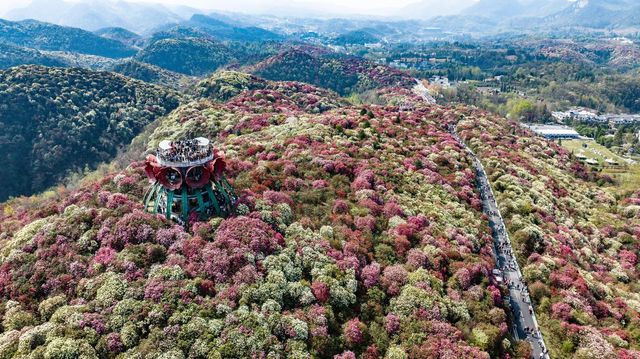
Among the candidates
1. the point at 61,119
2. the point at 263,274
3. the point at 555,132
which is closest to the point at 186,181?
the point at 263,274

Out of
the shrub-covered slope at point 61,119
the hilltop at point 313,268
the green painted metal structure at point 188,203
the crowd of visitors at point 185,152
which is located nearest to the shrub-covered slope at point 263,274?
the hilltop at point 313,268

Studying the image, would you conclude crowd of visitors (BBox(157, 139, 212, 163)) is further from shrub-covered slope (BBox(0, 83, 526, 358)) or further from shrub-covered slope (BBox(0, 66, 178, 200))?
shrub-covered slope (BBox(0, 66, 178, 200))

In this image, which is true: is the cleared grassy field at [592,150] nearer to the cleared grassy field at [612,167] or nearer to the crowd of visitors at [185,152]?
the cleared grassy field at [612,167]

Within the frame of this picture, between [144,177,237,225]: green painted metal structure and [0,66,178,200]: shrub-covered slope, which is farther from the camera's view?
[0,66,178,200]: shrub-covered slope

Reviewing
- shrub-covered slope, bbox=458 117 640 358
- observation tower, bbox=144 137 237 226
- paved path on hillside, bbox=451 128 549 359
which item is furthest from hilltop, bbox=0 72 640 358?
observation tower, bbox=144 137 237 226

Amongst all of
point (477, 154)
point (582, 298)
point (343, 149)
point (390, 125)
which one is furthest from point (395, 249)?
point (477, 154)

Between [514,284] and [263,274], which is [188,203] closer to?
[263,274]
